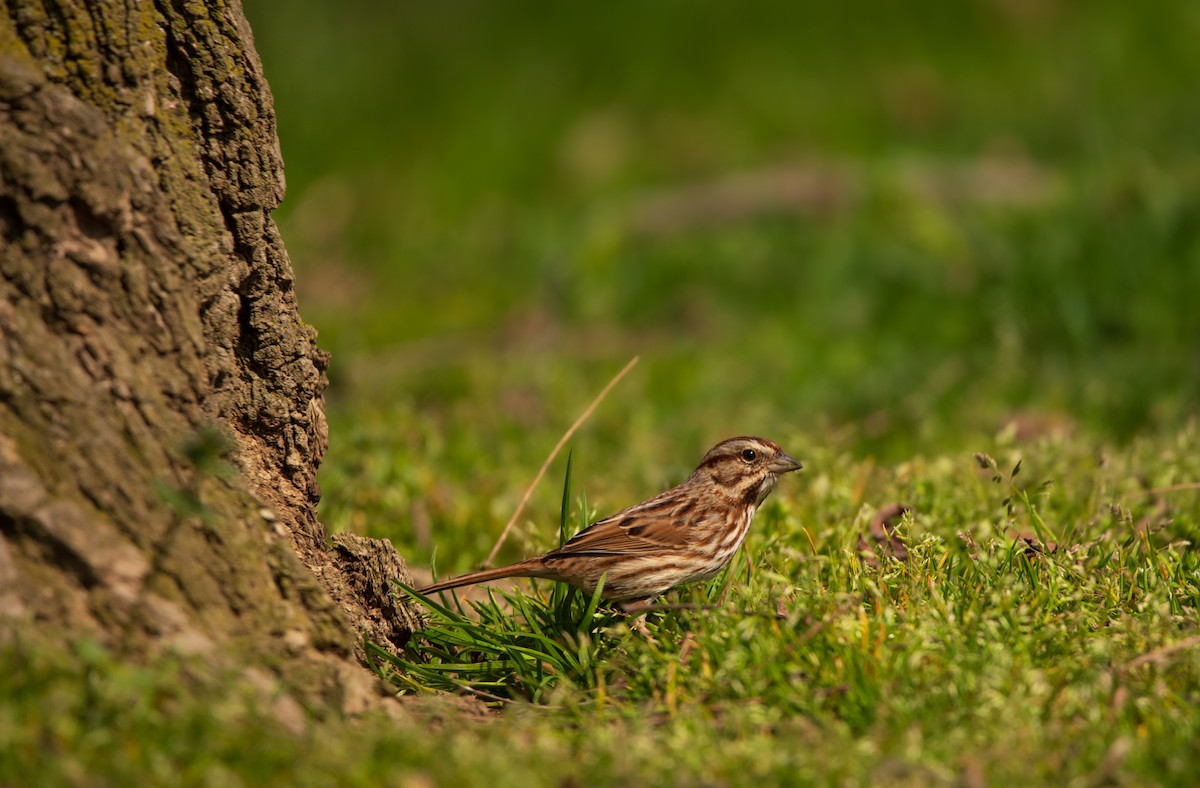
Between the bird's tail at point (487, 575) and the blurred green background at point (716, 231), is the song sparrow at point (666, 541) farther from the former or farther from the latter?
the blurred green background at point (716, 231)

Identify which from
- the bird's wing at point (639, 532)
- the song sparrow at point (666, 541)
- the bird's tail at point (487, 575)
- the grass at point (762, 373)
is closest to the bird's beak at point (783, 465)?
the song sparrow at point (666, 541)

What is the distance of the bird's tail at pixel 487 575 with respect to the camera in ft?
15.5

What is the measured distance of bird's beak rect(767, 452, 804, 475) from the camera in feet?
18.4

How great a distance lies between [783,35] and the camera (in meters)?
16.8

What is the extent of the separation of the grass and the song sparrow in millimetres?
144

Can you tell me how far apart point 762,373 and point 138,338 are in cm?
654

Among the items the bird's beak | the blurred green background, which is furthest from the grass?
the bird's beak

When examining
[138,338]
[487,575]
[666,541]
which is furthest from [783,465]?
[138,338]

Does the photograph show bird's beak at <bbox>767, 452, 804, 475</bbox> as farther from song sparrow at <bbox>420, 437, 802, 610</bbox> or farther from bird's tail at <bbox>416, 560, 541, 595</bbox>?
bird's tail at <bbox>416, 560, 541, 595</bbox>

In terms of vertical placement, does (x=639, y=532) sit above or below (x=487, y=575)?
above

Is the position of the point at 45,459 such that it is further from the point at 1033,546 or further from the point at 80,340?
the point at 1033,546

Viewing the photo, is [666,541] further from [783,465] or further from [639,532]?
[783,465]

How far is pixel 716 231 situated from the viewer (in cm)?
1277

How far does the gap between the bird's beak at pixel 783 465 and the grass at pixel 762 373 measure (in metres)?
0.22
